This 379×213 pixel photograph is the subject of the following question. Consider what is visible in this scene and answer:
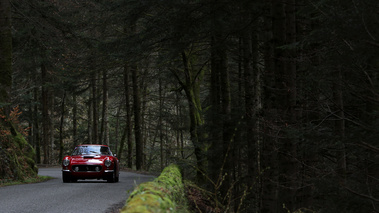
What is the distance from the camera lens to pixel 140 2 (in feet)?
38.8

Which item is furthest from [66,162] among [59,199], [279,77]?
[279,77]

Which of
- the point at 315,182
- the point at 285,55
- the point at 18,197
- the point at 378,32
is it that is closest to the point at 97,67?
the point at 18,197

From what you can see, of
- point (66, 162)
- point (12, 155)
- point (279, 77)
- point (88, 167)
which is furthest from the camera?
point (88, 167)

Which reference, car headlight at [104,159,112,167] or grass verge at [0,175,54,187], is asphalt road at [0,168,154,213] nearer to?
grass verge at [0,175,54,187]

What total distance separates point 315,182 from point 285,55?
3.13 metres

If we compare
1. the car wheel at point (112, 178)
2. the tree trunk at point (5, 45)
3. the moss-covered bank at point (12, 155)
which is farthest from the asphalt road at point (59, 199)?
the tree trunk at point (5, 45)

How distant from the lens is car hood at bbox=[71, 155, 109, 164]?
51.6 feet

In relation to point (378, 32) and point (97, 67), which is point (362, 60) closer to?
point (378, 32)

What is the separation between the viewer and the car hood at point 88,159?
15719mm

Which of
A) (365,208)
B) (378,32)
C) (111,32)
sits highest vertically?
(111,32)

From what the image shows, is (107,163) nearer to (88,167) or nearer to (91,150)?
(88,167)

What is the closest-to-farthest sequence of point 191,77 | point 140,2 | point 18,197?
point 18,197, point 140,2, point 191,77

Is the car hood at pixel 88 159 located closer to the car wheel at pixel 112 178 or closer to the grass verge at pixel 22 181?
the car wheel at pixel 112 178

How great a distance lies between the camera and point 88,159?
15.8m
